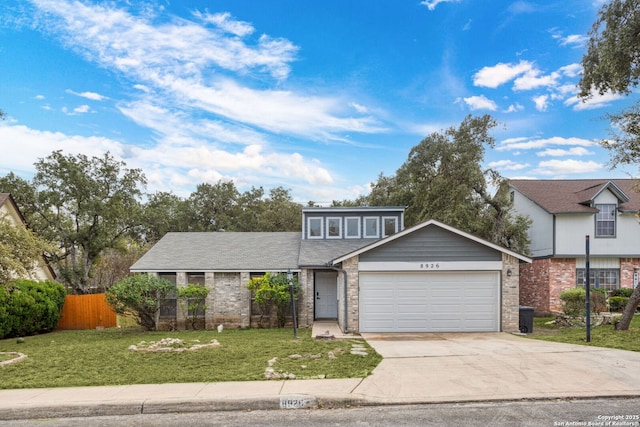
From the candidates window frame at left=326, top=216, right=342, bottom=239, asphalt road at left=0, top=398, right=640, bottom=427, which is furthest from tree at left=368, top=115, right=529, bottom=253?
asphalt road at left=0, top=398, right=640, bottom=427

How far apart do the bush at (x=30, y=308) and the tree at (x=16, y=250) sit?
3.73 meters

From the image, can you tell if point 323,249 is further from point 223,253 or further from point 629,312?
point 629,312

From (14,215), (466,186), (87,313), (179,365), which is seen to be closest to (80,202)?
(14,215)

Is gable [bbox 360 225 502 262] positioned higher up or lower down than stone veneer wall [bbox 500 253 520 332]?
higher up

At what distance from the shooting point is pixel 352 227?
69.1ft

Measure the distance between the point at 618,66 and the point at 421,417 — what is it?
42.4ft

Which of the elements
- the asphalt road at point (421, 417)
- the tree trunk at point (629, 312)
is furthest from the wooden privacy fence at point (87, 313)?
the tree trunk at point (629, 312)

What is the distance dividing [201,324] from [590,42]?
1790 centimetres

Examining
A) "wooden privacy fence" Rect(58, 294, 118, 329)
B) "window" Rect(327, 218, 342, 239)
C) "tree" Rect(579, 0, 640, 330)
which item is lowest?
"wooden privacy fence" Rect(58, 294, 118, 329)

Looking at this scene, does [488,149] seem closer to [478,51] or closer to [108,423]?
[478,51]

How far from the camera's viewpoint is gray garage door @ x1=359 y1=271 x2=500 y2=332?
48.6ft

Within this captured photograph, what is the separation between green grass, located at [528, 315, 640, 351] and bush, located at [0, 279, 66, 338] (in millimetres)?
18060

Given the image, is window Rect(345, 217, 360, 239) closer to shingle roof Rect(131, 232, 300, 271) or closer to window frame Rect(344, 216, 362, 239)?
window frame Rect(344, 216, 362, 239)

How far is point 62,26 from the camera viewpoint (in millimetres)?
14781
